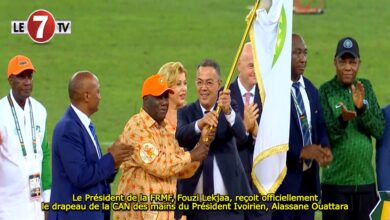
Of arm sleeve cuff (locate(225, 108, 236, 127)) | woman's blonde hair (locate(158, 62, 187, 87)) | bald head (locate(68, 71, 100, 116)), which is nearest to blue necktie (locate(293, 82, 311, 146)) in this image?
arm sleeve cuff (locate(225, 108, 236, 127))

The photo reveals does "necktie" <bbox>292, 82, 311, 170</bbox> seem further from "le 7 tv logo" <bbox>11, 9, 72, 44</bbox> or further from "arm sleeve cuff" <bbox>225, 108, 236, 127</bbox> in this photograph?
"le 7 tv logo" <bbox>11, 9, 72, 44</bbox>

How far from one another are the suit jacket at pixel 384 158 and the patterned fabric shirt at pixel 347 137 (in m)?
0.07

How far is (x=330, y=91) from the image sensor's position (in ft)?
41.4

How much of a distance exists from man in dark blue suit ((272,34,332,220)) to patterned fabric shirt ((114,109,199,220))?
1235 millimetres

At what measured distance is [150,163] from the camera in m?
11.3

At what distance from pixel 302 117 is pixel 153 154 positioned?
1739mm

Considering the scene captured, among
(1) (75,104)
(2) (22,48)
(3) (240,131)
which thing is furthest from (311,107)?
(2) (22,48)

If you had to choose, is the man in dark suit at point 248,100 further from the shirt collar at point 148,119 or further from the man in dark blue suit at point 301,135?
the shirt collar at point 148,119

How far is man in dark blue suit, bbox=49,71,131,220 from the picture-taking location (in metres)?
11.0

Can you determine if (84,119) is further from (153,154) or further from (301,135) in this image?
(301,135)

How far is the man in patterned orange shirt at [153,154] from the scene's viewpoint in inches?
446

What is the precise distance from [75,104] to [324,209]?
2599mm

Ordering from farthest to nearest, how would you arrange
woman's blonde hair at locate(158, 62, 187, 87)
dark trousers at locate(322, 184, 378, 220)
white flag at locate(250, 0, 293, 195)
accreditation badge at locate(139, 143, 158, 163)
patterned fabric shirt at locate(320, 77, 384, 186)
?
1. woman's blonde hair at locate(158, 62, 187, 87)
2. dark trousers at locate(322, 184, 378, 220)
3. patterned fabric shirt at locate(320, 77, 384, 186)
4. white flag at locate(250, 0, 293, 195)
5. accreditation badge at locate(139, 143, 158, 163)

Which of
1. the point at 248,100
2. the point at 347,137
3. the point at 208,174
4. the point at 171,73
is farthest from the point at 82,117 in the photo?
the point at 347,137
